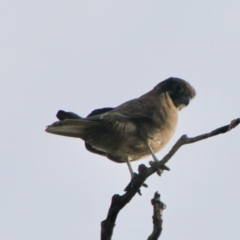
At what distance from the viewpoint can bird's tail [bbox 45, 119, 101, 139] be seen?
272 inches

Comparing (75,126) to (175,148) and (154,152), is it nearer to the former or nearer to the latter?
(154,152)

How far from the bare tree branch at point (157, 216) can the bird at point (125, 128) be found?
3.06m

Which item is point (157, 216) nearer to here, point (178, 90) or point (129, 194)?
point (129, 194)

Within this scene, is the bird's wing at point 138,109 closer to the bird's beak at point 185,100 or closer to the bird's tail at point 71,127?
the bird's tail at point 71,127

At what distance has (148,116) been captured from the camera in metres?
7.66

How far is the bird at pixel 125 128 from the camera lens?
23.4ft

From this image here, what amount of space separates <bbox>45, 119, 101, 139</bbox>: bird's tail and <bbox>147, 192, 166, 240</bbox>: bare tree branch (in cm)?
303

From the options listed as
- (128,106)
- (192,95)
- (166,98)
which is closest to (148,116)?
(128,106)

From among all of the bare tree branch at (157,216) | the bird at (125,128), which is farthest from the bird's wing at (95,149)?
the bare tree branch at (157,216)

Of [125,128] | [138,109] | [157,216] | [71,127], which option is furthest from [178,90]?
[157,216]

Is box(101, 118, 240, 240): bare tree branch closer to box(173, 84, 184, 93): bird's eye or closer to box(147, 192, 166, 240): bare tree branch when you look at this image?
box(147, 192, 166, 240): bare tree branch

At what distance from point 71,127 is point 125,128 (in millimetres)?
721

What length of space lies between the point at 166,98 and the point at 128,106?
2.88 feet

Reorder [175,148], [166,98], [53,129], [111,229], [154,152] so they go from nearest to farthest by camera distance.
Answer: [111,229] < [175,148] < [53,129] < [154,152] < [166,98]
